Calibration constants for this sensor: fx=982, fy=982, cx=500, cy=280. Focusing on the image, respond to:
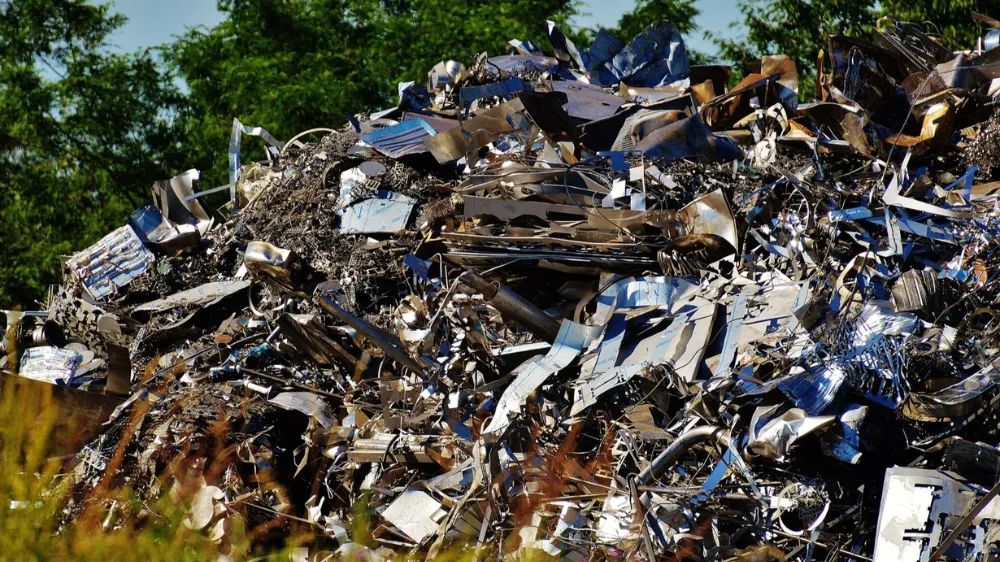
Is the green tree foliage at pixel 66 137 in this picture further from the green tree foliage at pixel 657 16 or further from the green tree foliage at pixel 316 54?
the green tree foliage at pixel 657 16

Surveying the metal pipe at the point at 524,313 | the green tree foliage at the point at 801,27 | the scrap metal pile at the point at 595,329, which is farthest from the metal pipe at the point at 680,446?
the green tree foliage at the point at 801,27

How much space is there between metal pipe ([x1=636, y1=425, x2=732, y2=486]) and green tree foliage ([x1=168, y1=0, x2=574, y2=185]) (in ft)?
37.5

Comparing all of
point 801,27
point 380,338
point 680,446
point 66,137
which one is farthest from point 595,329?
point 66,137

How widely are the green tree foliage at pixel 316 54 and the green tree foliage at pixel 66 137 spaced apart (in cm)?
99

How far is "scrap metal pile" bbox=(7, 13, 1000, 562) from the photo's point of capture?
413 cm

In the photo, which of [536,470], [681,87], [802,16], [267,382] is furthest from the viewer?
[802,16]

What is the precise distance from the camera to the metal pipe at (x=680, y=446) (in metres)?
4.14

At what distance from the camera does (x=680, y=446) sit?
4.18 meters

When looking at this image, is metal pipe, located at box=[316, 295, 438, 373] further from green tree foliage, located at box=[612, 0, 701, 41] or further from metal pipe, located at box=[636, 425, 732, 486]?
green tree foliage, located at box=[612, 0, 701, 41]

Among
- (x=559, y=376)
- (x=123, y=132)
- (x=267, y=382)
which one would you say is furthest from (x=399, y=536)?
(x=123, y=132)

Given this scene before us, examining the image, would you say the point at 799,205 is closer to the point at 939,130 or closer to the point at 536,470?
the point at 939,130

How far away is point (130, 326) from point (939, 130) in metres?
5.47

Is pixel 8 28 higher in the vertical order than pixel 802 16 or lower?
higher

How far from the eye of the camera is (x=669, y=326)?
16.0 ft
